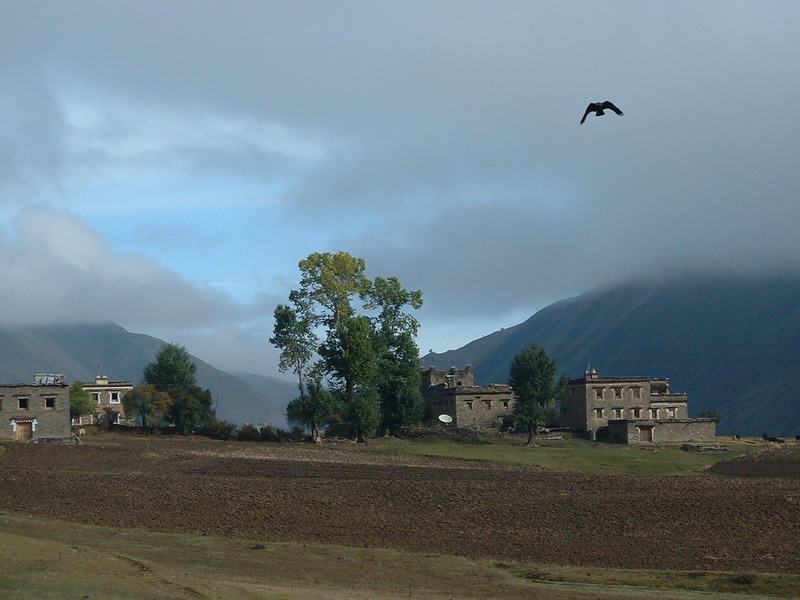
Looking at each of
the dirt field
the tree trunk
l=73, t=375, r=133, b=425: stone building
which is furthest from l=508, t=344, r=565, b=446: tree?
l=73, t=375, r=133, b=425: stone building

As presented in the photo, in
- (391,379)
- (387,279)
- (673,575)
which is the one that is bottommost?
(673,575)

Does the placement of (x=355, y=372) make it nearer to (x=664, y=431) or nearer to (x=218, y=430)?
(x=218, y=430)

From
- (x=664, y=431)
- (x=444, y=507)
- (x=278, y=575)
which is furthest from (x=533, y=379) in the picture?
(x=278, y=575)

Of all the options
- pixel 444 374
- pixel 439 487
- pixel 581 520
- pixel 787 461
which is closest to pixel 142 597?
pixel 581 520

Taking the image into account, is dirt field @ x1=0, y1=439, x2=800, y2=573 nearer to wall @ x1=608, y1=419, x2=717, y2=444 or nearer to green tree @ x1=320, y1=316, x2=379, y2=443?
green tree @ x1=320, y1=316, x2=379, y2=443

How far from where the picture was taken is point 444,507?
66.2 m

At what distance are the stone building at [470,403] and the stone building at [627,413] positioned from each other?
8.97 metres

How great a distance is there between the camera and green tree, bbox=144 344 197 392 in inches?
5748

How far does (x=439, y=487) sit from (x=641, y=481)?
691 inches

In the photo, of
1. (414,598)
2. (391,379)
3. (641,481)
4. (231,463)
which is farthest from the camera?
(391,379)

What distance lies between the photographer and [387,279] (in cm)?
13175

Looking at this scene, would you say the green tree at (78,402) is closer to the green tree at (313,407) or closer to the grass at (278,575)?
the green tree at (313,407)

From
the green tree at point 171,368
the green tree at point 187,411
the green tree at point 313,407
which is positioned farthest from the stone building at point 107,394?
the green tree at point 313,407

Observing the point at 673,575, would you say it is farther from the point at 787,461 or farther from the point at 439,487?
the point at 787,461
